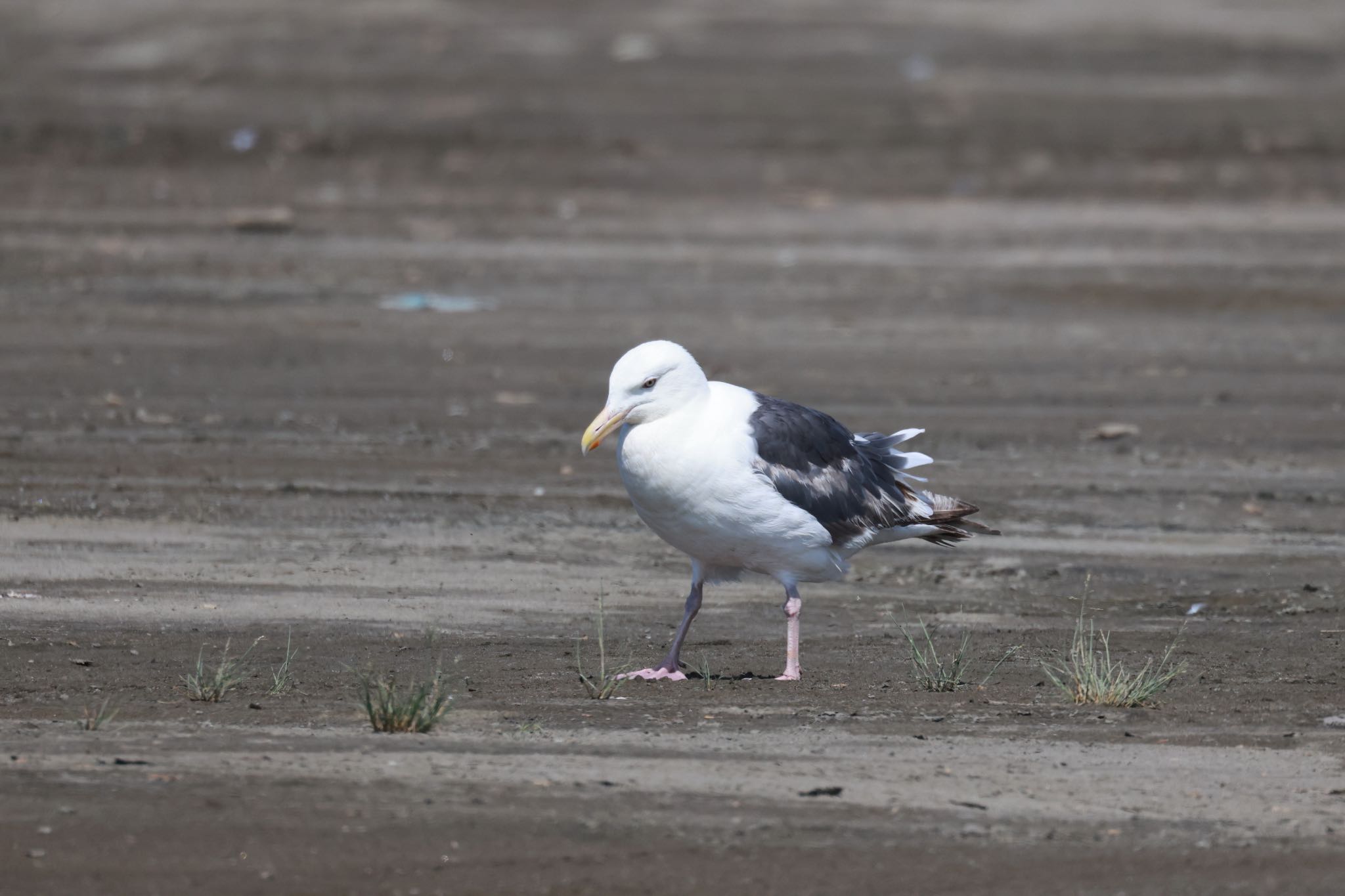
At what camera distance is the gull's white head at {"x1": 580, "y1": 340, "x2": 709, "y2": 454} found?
755 centimetres

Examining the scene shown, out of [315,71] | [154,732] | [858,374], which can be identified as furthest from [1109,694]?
[315,71]

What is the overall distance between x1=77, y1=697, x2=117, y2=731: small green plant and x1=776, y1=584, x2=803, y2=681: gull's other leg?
2513 millimetres

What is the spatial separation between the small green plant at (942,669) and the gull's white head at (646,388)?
1.25m

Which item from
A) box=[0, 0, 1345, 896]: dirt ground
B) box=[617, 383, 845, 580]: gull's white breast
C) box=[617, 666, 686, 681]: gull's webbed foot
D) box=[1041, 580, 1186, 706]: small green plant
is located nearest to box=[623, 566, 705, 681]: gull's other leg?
box=[617, 666, 686, 681]: gull's webbed foot

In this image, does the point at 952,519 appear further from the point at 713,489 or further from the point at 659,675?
the point at 659,675

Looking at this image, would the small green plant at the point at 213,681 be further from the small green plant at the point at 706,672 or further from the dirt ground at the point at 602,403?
the small green plant at the point at 706,672

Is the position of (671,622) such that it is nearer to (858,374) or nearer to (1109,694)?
(1109,694)

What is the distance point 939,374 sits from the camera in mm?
15039

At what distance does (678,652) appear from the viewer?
312 inches

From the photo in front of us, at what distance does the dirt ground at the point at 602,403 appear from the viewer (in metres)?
5.92

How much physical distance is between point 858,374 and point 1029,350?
71.1 inches

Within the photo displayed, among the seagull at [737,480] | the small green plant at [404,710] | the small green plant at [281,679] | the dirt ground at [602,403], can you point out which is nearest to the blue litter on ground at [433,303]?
the dirt ground at [602,403]

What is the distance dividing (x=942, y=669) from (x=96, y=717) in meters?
3.07

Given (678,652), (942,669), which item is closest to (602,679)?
(678,652)
